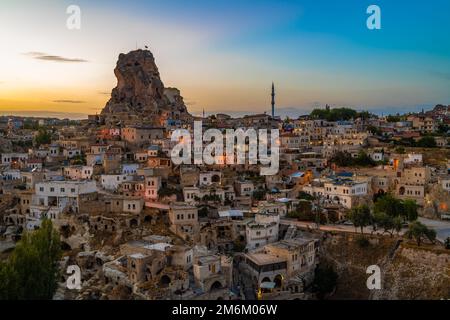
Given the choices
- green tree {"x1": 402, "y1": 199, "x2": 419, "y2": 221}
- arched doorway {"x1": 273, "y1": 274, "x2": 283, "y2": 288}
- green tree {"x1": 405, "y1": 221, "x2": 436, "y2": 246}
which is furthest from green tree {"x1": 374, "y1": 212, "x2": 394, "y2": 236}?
arched doorway {"x1": 273, "y1": 274, "x2": 283, "y2": 288}

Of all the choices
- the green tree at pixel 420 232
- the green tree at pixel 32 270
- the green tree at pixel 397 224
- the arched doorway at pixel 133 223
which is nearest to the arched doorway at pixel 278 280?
the green tree at pixel 397 224

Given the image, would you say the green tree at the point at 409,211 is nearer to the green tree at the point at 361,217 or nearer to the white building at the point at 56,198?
the green tree at the point at 361,217

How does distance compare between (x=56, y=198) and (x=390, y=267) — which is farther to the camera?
(x=56, y=198)

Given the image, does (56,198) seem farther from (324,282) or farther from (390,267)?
(390,267)

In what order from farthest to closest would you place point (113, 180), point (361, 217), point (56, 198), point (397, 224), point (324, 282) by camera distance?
point (113, 180) → point (56, 198) → point (361, 217) → point (397, 224) → point (324, 282)

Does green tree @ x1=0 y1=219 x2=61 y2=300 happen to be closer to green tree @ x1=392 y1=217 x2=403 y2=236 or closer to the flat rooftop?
the flat rooftop

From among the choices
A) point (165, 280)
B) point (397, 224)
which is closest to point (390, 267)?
point (397, 224)
